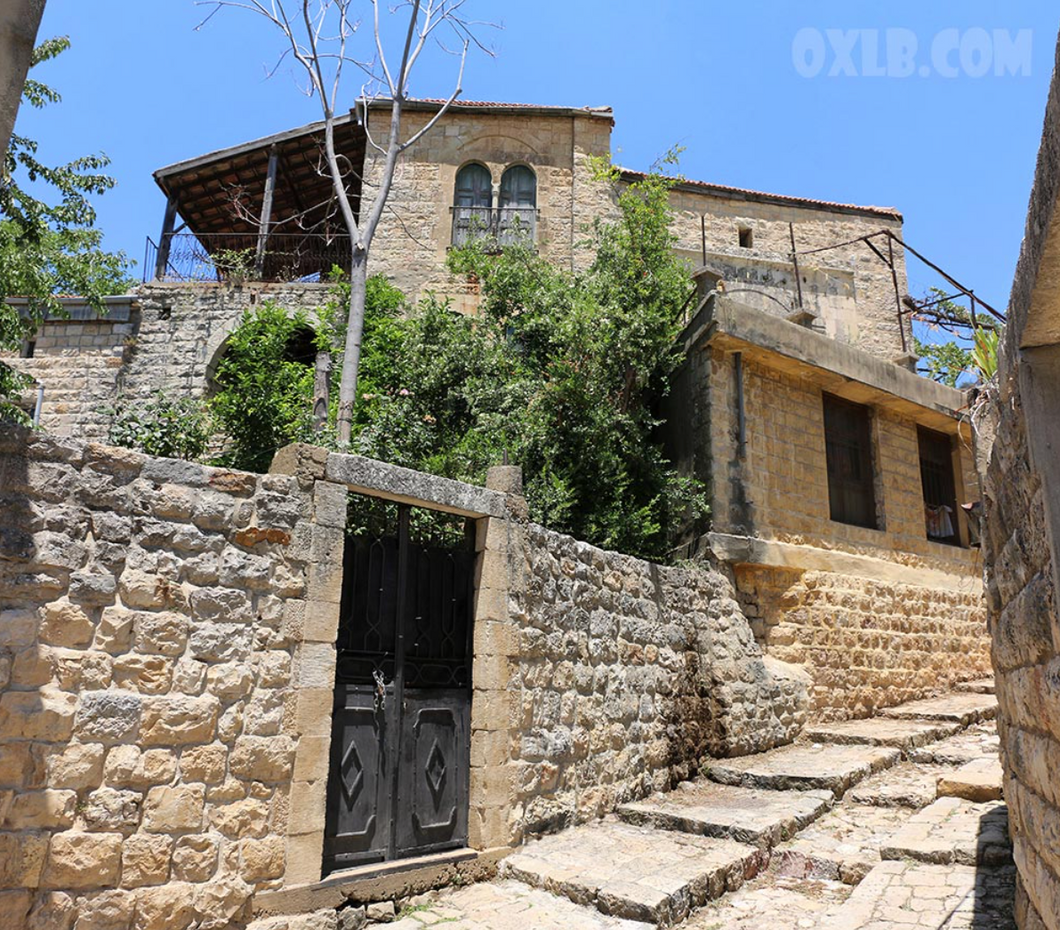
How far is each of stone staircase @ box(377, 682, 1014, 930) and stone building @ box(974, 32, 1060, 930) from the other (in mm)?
997

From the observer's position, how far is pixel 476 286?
14.4 meters

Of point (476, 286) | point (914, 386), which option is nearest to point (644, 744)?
point (914, 386)

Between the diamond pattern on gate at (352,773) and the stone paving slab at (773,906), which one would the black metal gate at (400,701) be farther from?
the stone paving slab at (773,906)

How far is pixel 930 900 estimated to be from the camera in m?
4.36

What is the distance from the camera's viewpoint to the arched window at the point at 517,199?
15.6 m

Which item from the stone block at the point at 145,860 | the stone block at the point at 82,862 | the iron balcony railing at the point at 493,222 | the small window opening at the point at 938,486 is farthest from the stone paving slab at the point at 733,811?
the iron balcony railing at the point at 493,222

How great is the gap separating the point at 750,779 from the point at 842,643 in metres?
2.98

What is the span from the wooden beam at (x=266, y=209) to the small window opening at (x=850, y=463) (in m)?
10.6

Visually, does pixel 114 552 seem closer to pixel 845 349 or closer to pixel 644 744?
pixel 644 744

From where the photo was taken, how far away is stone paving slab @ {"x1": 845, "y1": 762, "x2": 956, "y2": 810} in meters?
6.64

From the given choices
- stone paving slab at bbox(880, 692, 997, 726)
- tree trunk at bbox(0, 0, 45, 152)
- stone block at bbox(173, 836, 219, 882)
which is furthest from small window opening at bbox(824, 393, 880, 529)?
tree trunk at bbox(0, 0, 45, 152)

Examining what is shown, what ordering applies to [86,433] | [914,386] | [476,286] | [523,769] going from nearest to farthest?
[523,769]
[914,386]
[86,433]
[476,286]

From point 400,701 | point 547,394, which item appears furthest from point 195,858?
point 547,394

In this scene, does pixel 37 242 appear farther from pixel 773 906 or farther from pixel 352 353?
pixel 773 906
